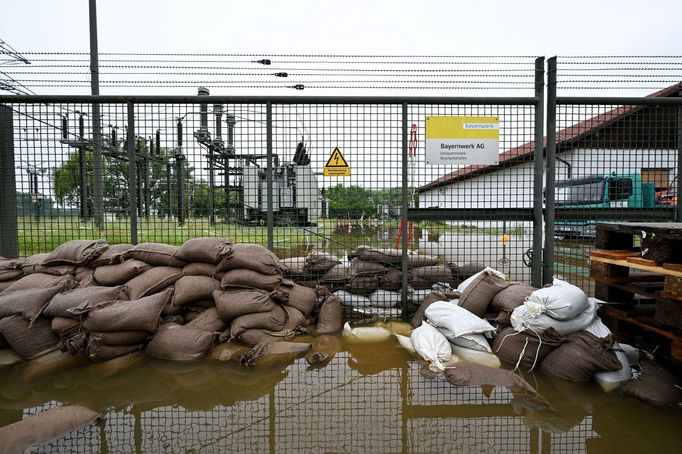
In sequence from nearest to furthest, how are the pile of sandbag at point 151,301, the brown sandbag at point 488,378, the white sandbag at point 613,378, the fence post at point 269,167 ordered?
the brown sandbag at point 488,378, the white sandbag at point 613,378, the pile of sandbag at point 151,301, the fence post at point 269,167

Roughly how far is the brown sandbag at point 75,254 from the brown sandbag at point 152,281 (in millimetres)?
554

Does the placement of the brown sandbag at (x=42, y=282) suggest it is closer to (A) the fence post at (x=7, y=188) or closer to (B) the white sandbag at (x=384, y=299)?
(A) the fence post at (x=7, y=188)

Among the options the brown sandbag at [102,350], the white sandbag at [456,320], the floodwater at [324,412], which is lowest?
the floodwater at [324,412]

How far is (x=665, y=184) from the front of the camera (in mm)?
4676

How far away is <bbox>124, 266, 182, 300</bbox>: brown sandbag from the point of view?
3.56 m

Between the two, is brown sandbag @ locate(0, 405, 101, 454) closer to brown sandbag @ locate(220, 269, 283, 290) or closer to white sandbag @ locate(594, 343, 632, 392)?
brown sandbag @ locate(220, 269, 283, 290)

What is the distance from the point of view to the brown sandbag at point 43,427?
1967 millimetres

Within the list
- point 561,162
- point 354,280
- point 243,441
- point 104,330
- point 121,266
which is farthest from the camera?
point 561,162

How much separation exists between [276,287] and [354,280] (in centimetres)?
97

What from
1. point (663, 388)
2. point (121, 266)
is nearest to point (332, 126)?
point (121, 266)

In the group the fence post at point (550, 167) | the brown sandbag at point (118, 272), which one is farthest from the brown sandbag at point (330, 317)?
the fence post at point (550, 167)

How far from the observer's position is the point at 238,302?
11.7 ft

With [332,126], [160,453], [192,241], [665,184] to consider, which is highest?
[332,126]

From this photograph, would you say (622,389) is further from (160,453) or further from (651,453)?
(160,453)
